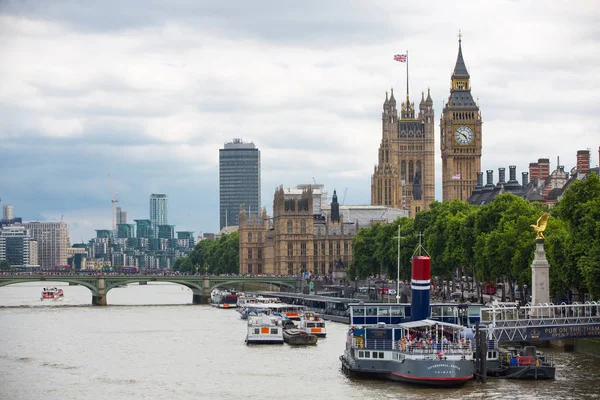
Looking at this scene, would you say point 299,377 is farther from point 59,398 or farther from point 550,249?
point 550,249

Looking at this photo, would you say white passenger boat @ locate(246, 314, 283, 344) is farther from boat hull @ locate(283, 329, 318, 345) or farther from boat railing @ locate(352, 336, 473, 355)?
boat railing @ locate(352, 336, 473, 355)

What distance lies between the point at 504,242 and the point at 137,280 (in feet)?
202

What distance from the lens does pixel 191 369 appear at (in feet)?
249

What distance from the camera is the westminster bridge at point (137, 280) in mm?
147125

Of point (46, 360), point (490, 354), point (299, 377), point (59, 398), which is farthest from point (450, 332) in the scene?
point (46, 360)

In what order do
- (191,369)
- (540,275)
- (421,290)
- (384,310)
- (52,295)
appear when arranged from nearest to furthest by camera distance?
(421,290), (384,310), (191,369), (540,275), (52,295)

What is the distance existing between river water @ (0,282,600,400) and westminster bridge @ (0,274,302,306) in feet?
120

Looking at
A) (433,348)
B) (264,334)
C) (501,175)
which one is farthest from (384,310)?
(501,175)

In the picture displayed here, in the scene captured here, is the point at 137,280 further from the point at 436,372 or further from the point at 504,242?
the point at 436,372

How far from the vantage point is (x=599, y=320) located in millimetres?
71250

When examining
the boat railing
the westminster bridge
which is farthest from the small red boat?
the boat railing

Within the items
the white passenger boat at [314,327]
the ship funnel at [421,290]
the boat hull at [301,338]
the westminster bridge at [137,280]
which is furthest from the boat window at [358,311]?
the westminster bridge at [137,280]

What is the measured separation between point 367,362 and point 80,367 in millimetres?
18593

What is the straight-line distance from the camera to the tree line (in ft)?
263
